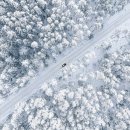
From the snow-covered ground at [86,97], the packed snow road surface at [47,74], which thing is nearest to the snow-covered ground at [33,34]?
the packed snow road surface at [47,74]

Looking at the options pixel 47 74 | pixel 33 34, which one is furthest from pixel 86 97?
pixel 33 34

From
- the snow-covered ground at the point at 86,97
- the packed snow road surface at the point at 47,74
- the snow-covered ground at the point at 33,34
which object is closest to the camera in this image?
the snow-covered ground at the point at 86,97

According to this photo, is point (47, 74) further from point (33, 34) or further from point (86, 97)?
point (86, 97)

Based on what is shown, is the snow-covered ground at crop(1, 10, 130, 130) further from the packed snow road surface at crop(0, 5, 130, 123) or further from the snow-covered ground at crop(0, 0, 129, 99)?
the snow-covered ground at crop(0, 0, 129, 99)

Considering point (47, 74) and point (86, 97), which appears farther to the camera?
point (47, 74)

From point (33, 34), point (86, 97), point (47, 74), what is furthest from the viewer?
point (47, 74)

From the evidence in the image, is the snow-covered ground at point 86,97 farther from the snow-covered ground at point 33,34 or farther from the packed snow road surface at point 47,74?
the snow-covered ground at point 33,34

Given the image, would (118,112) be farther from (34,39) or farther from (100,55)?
(34,39)

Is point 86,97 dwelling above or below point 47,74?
below

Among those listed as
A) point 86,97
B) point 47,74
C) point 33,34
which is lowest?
point 86,97
